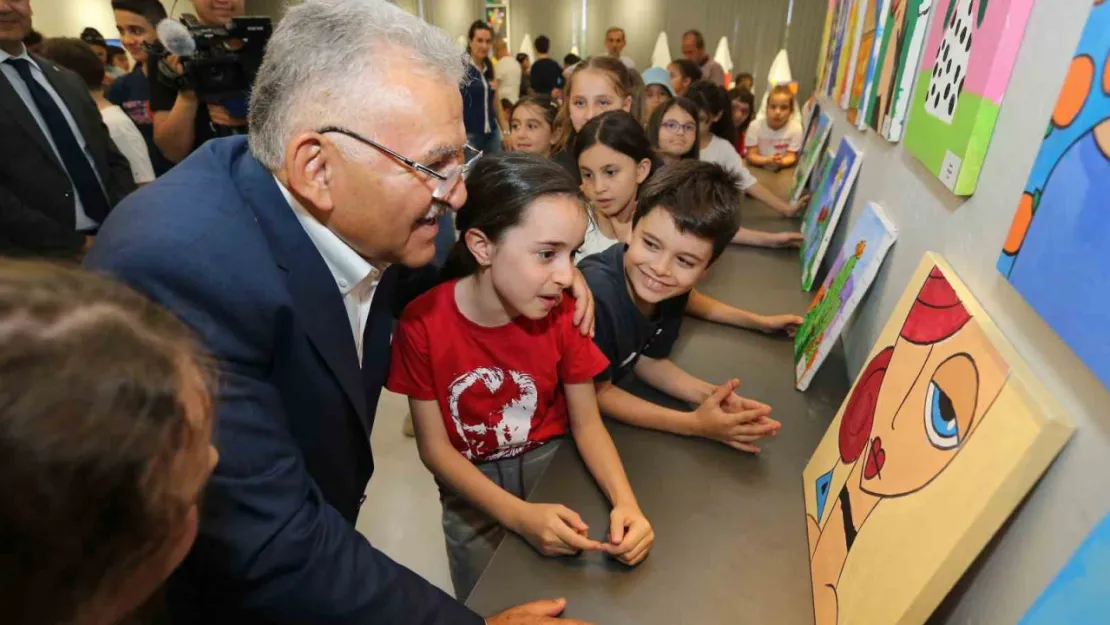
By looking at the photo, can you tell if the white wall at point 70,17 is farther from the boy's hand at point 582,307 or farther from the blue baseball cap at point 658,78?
the boy's hand at point 582,307

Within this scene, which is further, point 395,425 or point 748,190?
point 748,190

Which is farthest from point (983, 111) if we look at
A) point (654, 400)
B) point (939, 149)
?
point (654, 400)

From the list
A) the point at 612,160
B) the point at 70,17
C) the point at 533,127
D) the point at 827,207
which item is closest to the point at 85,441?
the point at 612,160

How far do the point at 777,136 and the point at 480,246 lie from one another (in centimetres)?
315

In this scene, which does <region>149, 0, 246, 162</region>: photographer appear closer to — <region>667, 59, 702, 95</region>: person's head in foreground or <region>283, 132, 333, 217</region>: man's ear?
A: <region>283, 132, 333, 217</region>: man's ear

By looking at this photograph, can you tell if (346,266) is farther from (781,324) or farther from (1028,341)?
(781,324)

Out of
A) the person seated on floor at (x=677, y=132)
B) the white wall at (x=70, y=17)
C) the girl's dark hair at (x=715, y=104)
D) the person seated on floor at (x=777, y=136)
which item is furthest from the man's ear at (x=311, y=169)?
the white wall at (x=70, y=17)

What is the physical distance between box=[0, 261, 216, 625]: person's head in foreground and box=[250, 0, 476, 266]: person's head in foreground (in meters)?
0.49

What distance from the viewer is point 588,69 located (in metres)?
2.34

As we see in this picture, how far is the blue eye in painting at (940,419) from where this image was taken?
0.65 m

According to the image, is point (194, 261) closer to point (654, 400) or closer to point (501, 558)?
point (501, 558)

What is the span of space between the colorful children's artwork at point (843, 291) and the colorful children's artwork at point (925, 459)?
32 cm

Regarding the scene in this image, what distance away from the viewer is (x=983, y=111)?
0.83 meters

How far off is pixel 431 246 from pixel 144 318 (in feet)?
2.06
